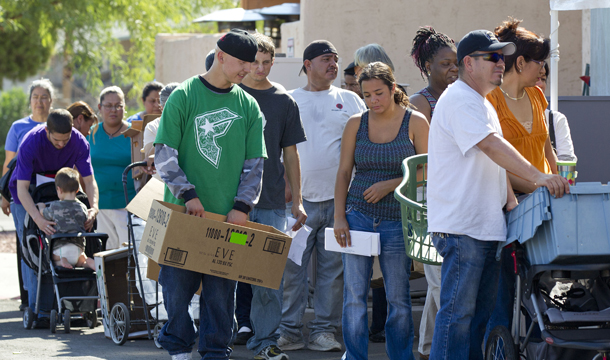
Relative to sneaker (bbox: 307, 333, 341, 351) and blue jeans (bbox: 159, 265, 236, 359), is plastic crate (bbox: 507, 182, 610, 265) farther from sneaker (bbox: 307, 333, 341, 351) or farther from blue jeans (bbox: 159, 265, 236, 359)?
sneaker (bbox: 307, 333, 341, 351)

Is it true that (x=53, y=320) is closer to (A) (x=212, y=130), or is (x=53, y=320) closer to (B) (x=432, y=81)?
(A) (x=212, y=130)

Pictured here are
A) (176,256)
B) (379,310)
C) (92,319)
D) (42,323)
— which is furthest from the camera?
(92,319)

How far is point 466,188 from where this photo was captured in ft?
14.1

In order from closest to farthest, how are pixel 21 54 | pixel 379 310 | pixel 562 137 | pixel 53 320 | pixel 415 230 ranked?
pixel 415 230 < pixel 562 137 < pixel 379 310 < pixel 53 320 < pixel 21 54

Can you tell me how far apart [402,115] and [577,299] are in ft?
5.54

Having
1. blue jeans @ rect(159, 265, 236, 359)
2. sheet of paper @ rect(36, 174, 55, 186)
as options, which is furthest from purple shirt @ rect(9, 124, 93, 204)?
blue jeans @ rect(159, 265, 236, 359)

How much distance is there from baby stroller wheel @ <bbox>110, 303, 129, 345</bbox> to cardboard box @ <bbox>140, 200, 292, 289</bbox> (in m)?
1.92

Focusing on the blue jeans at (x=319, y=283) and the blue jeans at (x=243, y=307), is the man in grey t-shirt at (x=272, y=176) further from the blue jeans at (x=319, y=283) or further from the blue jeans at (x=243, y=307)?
the blue jeans at (x=243, y=307)

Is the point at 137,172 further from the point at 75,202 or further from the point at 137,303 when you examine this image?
the point at 137,303

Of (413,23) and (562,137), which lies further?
(413,23)

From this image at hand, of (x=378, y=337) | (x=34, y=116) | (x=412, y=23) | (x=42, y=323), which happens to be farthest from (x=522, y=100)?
(x=34, y=116)

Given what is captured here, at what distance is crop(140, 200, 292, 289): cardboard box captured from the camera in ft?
15.2

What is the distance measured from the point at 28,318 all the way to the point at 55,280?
505 mm

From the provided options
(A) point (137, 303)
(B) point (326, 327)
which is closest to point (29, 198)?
(A) point (137, 303)
